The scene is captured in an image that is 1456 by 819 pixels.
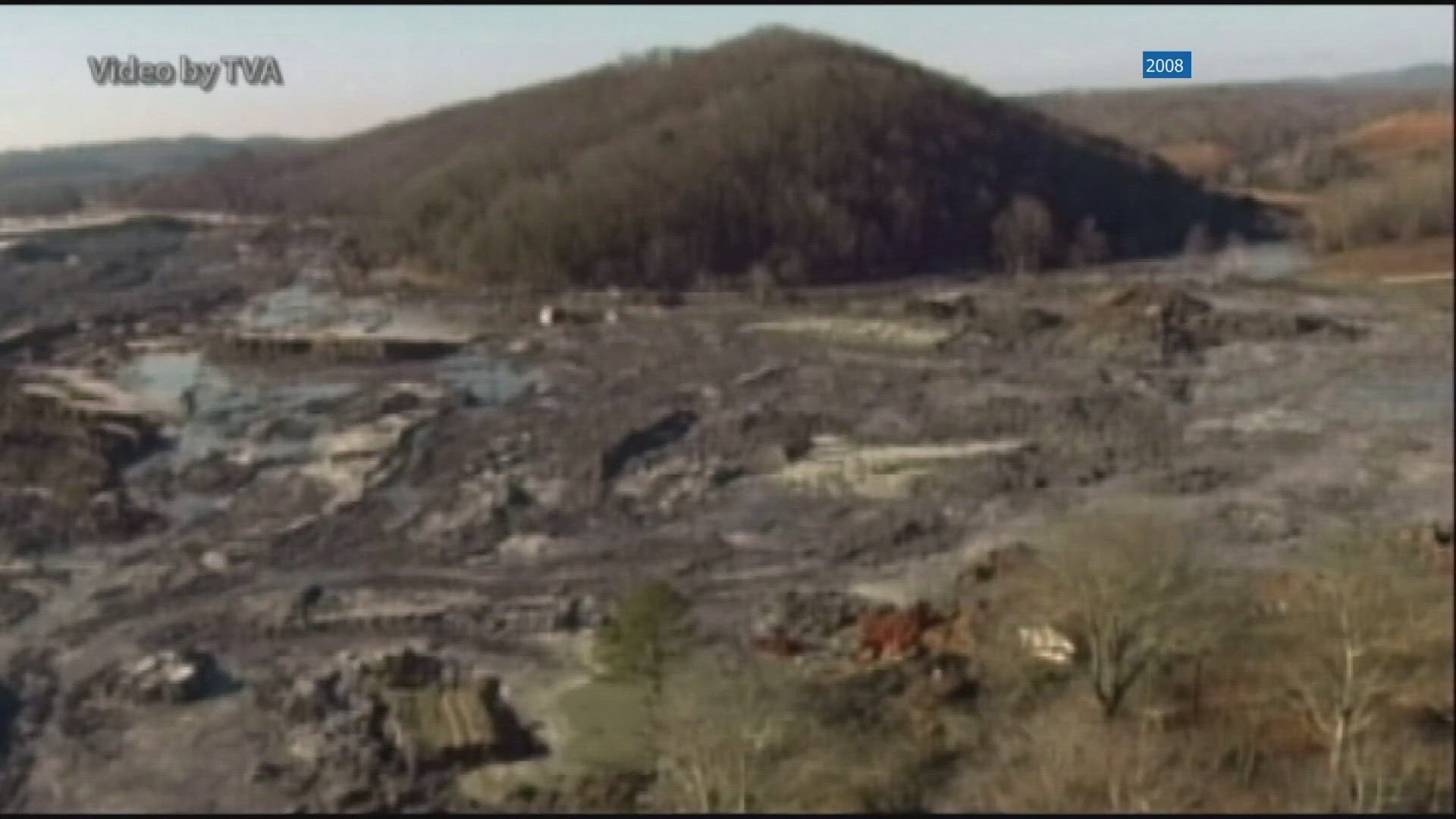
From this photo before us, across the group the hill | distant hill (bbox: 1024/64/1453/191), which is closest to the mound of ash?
distant hill (bbox: 1024/64/1453/191)

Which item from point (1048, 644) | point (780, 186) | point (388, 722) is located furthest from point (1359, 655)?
point (780, 186)

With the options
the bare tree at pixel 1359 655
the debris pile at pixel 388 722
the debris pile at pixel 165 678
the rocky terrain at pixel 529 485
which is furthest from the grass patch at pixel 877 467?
the debris pile at pixel 165 678

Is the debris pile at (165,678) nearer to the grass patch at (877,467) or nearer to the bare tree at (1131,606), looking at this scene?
the bare tree at (1131,606)

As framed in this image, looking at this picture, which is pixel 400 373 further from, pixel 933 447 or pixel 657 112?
pixel 657 112

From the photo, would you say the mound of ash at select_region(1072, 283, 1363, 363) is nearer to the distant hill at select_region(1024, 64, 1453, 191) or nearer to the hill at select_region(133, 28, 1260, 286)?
the distant hill at select_region(1024, 64, 1453, 191)

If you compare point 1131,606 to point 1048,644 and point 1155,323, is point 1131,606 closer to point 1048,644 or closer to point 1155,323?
point 1048,644

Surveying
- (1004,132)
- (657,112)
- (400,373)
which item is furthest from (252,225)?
(400,373)
